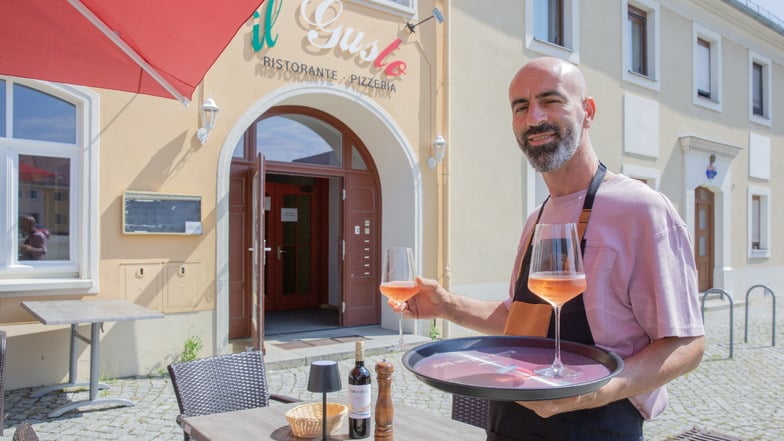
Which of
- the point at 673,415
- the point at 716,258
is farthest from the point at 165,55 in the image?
the point at 716,258

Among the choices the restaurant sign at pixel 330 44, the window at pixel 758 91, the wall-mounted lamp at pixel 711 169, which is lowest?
the wall-mounted lamp at pixel 711 169

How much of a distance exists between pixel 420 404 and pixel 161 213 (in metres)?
3.38

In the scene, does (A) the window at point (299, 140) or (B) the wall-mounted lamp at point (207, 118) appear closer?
(B) the wall-mounted lamp at point (207, 118)

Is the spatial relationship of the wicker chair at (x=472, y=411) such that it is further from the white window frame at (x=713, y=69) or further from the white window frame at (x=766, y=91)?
the white window frame at (x=766, y=91)

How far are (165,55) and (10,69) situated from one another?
0.94m

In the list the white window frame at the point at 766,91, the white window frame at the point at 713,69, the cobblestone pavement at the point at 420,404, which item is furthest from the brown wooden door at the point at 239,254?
the white window frame at the point at 766,91

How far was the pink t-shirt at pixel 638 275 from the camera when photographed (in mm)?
1439

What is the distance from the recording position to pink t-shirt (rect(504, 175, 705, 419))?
144 centimetres

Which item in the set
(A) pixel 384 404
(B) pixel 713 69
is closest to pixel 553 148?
(A) pixel 384 404

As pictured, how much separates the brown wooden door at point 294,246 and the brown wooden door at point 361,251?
2.54 metres

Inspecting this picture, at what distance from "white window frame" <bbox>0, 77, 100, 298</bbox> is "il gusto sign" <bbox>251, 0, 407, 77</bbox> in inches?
83.4

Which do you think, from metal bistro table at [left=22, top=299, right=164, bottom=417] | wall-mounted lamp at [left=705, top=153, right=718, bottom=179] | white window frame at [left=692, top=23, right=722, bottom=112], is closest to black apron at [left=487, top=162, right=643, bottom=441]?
metal bistro table at [left=22, top=299, right=164, bottom=417]

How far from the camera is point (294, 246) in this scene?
11609 mm

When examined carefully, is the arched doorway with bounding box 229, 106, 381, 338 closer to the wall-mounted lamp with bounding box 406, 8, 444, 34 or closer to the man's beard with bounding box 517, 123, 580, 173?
the wall-mounted lamp with bounding box 406, 8, 444, 34
